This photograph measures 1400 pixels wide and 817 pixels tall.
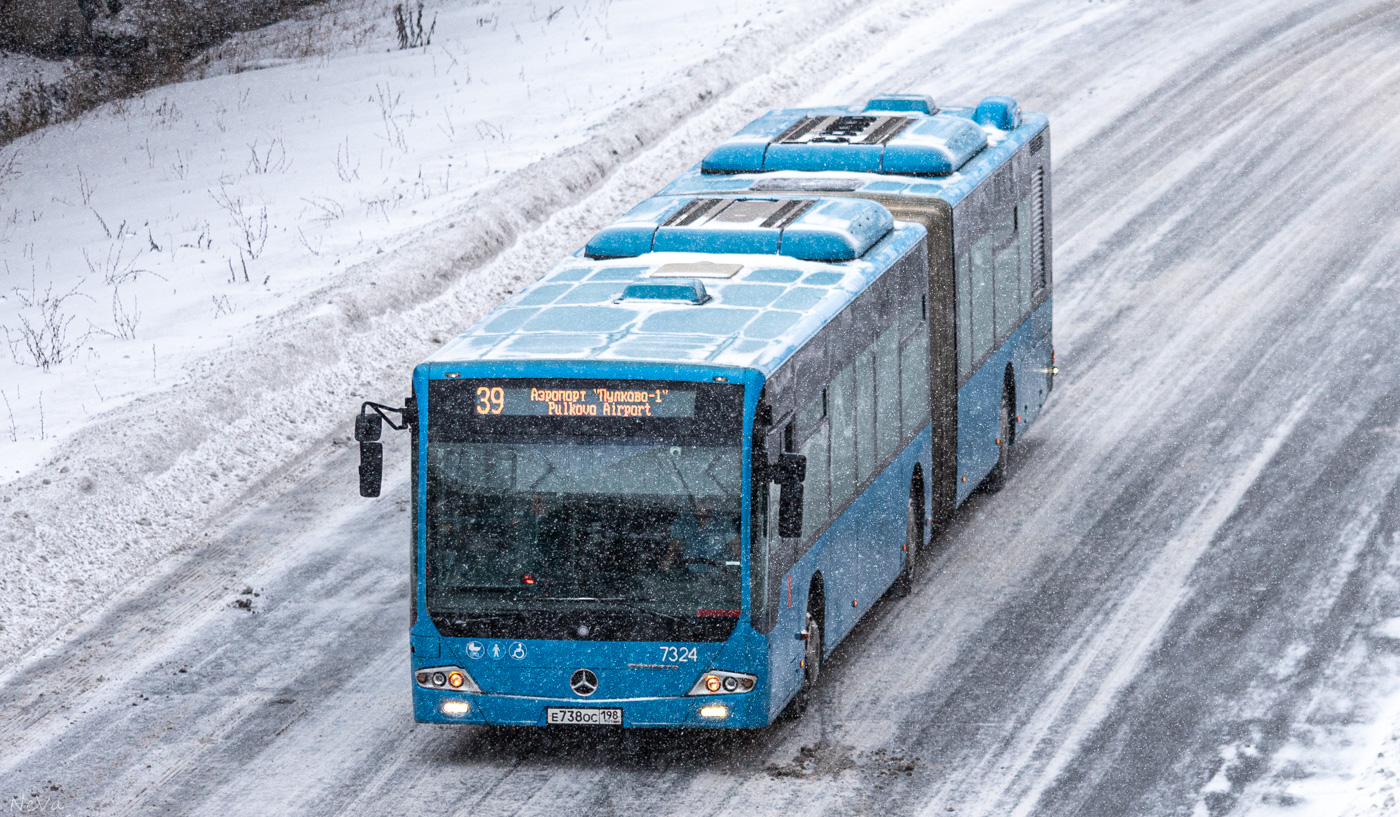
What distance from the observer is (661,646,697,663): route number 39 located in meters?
12.6

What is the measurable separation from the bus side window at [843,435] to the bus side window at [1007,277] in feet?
14.6

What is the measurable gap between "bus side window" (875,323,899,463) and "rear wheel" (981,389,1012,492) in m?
3.37

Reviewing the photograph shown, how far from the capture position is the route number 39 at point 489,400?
40.8ft

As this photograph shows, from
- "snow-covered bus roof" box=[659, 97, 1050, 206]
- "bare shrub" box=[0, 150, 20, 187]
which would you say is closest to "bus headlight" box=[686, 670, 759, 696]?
"snow-covered bus roof" box=[659, 97, 1050, 206]

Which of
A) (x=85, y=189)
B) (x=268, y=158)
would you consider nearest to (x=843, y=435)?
(x=268, y=158)

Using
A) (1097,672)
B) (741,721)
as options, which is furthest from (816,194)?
(741,721)

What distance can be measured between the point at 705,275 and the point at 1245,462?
6.86 m

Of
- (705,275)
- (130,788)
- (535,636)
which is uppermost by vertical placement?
(705,275)

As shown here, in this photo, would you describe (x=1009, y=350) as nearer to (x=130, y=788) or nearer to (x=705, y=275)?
(x=705, y=275)

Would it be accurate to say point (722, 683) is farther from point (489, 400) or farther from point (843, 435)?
point (843, 435)

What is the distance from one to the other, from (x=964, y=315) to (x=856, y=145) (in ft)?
6.22

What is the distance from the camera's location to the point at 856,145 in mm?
18172

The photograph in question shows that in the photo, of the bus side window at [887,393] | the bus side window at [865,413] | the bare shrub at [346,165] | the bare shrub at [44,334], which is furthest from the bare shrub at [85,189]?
the bus side window at [865,413]

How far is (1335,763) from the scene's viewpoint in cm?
1300
